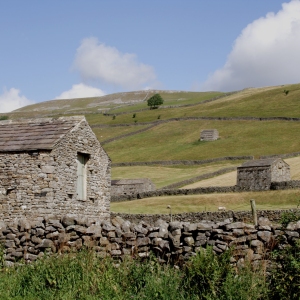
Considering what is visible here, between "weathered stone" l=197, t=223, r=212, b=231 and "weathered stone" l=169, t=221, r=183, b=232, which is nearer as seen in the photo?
"weathered stone" l=197, t=223, r=212, b=231

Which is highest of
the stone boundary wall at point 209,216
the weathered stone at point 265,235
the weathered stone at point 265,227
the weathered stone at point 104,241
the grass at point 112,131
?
the grass at point 112,131

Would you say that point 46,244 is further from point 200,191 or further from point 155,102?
point 155,102

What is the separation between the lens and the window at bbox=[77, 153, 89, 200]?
896 inches

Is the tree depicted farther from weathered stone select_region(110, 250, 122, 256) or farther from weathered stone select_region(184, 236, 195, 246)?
weathered stone select_region(184, 236, 195, 246)

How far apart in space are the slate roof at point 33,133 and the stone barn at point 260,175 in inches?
1332

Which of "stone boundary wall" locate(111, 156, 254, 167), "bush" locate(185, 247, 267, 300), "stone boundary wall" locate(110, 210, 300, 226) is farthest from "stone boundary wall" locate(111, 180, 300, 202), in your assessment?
"bush" locate(185, 247, 267, 300)

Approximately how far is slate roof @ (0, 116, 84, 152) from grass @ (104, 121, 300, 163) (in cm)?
6343

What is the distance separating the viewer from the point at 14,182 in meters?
20.8

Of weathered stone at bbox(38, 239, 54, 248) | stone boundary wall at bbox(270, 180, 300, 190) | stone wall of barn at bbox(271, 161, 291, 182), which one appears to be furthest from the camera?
stone wall of barn at bbox(271, 161, 291, 182)

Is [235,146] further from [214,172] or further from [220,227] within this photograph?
[220,227]

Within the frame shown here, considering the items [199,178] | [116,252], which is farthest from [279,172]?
[116,252]

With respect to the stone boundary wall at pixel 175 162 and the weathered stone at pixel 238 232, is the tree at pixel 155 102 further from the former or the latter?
the weathered stone at pixel 238 232

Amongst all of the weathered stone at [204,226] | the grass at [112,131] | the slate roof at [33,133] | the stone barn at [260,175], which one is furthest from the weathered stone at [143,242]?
the grass at [112,131]

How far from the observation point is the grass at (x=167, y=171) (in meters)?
74.2
